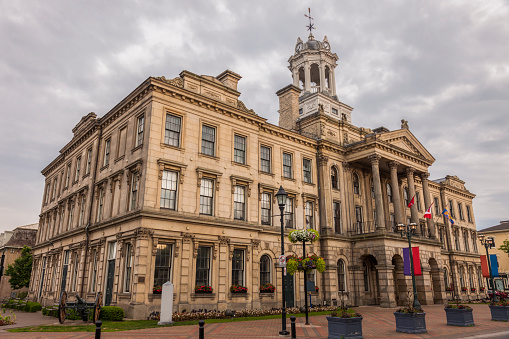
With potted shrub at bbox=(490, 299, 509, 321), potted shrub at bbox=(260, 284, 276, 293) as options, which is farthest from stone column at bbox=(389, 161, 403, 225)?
potted shrub at bbox=(260, 284, 276, 293)

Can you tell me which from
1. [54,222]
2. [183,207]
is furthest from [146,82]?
[54,222]

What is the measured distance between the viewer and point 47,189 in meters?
42.8

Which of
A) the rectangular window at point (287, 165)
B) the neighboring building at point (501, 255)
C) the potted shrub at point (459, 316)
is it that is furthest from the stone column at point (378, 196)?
the neighboring building at point (501, 255)

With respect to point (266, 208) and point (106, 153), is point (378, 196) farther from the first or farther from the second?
point (106, 153)

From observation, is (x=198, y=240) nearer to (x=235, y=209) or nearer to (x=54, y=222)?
(x=235, y=209)

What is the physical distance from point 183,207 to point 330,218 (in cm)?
1447

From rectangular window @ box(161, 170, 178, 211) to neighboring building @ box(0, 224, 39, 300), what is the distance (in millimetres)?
38705

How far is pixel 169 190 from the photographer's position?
22.8 metres

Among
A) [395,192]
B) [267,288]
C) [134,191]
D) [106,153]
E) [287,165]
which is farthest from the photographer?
[395,192]

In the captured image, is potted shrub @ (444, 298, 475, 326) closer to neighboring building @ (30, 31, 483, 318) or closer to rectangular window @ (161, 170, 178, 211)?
neighboring building @ (30, 31, 483, 318)

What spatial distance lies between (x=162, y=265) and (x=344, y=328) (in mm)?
11613

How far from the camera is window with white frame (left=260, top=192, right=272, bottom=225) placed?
2825cm

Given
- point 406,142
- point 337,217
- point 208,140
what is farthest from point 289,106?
point 208,140

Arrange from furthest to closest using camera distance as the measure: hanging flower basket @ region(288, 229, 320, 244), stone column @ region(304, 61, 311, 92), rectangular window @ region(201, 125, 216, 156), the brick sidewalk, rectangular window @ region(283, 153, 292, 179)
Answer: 1. stone column @ region(304, 61, 311, 92)
2. rectangular window @ region(283, 153, 292, 179)
3. rectangular window @ region(201, 125, 216, 156)
4. hanging flower basket @ region(288, 229, 320, 244)
5. the brick sidewalk
